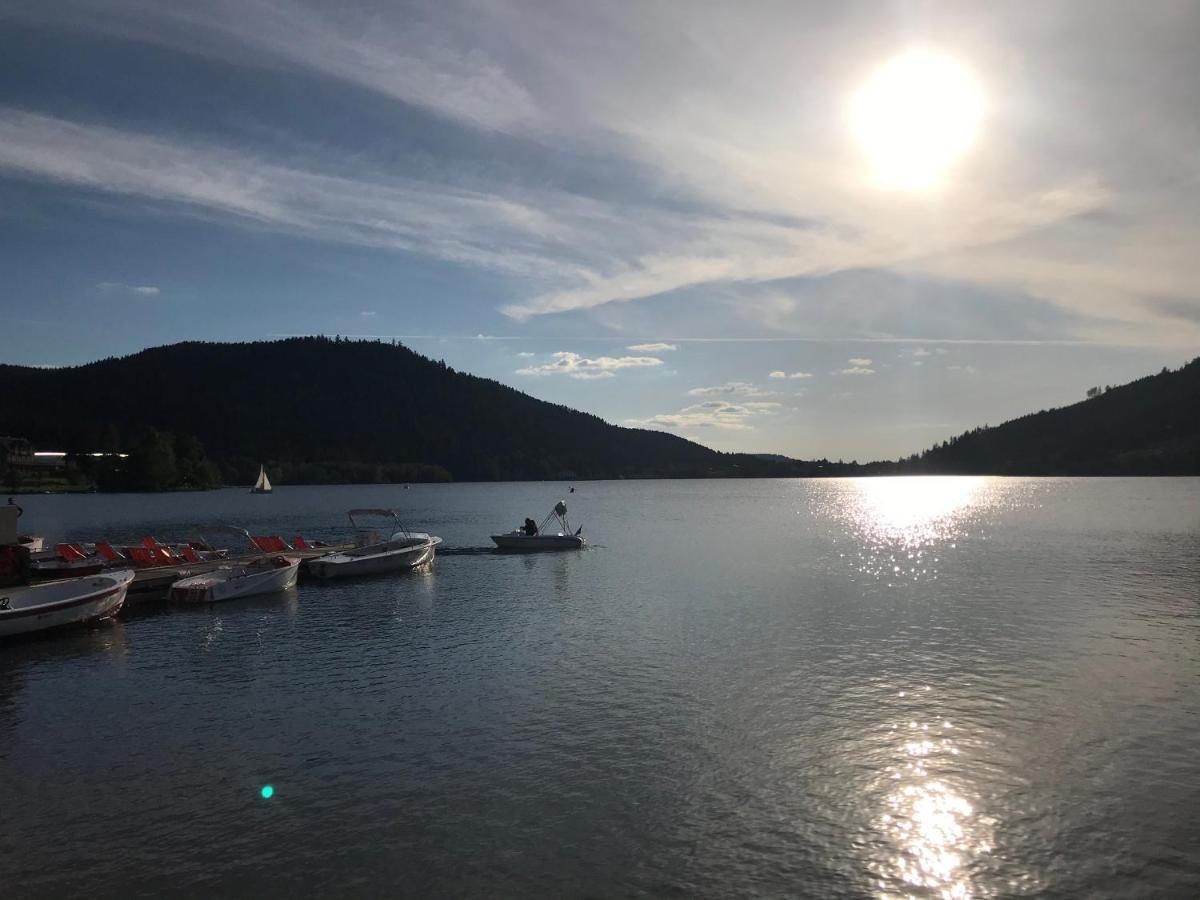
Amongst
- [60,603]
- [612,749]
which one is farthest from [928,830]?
[60,603]

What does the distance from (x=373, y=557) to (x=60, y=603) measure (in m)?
18.4

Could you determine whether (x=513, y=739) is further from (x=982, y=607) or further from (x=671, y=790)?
(x=982, y=607)

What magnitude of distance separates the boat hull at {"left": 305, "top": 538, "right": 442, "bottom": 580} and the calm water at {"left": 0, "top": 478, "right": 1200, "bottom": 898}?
24.3 feet

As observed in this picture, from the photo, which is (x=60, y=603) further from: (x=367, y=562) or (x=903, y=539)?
(x=903, y=539)

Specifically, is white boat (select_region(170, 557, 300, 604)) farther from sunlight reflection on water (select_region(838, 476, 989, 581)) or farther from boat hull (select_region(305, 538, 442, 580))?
sunlight reflection on water (select_region(838, 476, 989, 581))

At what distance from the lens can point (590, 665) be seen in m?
23.4

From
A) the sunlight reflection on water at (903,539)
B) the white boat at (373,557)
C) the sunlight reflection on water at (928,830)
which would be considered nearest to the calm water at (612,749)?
the sunlight reflection on water at (928,830)

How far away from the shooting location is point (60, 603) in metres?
28.1

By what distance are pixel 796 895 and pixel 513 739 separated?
7.52 m

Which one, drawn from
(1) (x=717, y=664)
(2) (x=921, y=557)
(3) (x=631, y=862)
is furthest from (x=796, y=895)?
(2) (x=921, y=557)

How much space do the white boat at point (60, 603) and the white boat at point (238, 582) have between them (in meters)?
3.05

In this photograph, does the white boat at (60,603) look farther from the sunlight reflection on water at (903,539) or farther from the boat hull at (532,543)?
the sunlight reflection on water at (903,539)

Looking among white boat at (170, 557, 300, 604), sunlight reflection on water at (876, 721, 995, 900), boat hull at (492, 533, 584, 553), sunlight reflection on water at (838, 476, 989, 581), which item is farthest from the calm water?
boat hull at (492, 533, 584, 553)

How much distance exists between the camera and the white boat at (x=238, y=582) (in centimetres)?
3522
